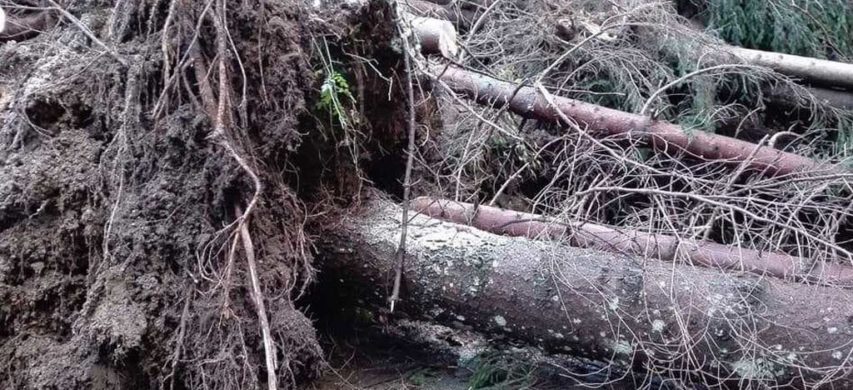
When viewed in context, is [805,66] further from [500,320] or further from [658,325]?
[500,320]

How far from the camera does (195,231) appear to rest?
7.10ft

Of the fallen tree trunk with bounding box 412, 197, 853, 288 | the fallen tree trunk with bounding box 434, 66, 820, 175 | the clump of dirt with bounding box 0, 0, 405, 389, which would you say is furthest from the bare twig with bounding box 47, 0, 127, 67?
the fallen tree trunk with bounding box 434, 66, 820, 175

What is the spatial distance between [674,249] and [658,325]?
34 cm

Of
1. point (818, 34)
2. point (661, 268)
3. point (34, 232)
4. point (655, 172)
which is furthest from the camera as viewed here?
point (818, 34)

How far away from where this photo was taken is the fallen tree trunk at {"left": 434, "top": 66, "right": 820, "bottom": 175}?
3227 millimetres

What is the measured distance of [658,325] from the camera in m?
2.39

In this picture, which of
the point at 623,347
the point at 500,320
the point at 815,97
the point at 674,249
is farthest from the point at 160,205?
the point at 815,97

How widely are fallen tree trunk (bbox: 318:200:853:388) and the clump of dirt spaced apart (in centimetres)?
39

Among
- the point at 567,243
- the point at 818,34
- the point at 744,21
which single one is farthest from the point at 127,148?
the point at 818,34

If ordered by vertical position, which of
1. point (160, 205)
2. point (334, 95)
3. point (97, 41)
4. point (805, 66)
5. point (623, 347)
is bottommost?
point (623, 347)

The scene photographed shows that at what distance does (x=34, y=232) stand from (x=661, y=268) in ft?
6.79

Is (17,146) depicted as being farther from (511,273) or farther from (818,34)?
(818,34)

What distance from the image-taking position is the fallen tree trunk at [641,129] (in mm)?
3227

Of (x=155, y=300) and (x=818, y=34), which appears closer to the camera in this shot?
(x=155, y=300)
